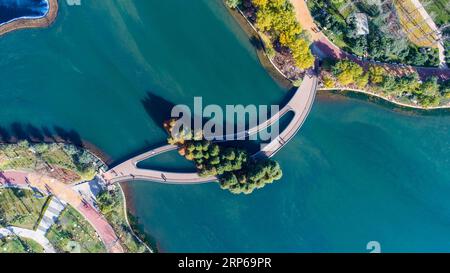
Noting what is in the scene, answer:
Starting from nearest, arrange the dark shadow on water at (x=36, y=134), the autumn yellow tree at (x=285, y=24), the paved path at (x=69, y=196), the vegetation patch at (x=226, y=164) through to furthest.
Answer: the autumn yellow tree at (x=285, y=24)
the vegetation patch at (x=226, y=164)
the paved path at (x=69, y=196)
the dark shadow on water at (x=36, y=134)

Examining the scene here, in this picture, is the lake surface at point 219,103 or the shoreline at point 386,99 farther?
the shoreline at point 386,99

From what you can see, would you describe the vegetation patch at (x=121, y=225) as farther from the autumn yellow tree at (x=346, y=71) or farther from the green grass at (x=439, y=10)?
the green grass at (x=439, y=10)

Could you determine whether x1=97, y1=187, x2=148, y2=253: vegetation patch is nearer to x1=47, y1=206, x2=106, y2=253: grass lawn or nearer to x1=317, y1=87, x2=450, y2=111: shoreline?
x1=47, y1=206, x2=106, y2=253: grass lawn

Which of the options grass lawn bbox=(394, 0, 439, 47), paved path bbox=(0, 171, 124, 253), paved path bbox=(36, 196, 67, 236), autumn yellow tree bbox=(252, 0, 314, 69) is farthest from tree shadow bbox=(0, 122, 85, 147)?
grass lawn bbox=(394, 0, 439, 47)

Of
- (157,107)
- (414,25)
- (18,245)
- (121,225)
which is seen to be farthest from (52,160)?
(414,25)

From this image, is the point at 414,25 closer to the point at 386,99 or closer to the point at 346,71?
the point at 386,99

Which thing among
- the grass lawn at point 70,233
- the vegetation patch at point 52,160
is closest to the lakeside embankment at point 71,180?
the vegetation patch at point 52,160
